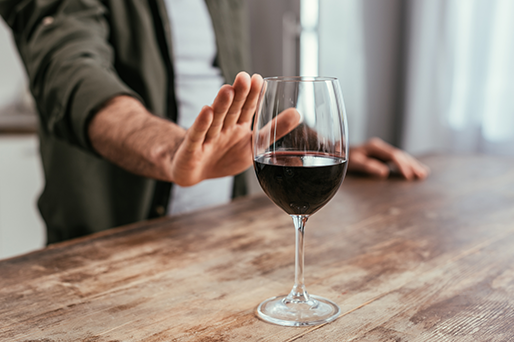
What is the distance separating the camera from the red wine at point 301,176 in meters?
0.52

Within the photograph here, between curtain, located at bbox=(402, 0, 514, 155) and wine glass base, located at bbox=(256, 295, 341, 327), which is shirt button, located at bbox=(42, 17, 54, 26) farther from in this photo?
curtain, located at bbox=(402, 0, 514, 155)

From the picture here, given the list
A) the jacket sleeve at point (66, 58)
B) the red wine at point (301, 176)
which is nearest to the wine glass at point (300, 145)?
the red wine at point (301, 176)

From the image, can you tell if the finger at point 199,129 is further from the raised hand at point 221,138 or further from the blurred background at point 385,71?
the blurred background at point 385,71

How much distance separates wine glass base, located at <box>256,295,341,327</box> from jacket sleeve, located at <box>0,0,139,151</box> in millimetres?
511

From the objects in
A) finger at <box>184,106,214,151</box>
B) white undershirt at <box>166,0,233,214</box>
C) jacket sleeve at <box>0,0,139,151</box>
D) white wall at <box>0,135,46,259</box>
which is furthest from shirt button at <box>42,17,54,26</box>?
white wall at <box>0,135,46,259</box>

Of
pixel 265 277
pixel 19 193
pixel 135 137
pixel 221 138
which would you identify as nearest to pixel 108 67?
pixel 135 137

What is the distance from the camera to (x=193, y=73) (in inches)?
54.0

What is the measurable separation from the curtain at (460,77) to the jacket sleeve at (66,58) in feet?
6.77

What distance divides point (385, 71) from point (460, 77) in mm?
→ 530

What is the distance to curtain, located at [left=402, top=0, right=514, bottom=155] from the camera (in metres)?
2.66

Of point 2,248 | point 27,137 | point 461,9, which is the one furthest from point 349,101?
point 2,248

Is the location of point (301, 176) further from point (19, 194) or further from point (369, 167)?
point (19, 194)

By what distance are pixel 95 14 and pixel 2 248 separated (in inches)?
63.1

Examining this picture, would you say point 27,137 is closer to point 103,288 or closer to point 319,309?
point 103,288
